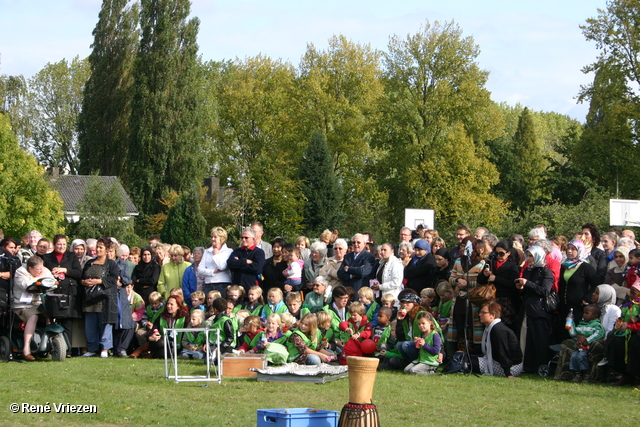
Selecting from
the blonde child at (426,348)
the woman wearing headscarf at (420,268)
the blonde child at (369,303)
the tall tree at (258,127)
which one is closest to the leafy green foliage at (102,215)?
the tall tree at (258,127)

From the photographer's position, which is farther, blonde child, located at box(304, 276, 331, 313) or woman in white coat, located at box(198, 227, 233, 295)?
woman in white coat, located at box(198, 227, 233, 295)

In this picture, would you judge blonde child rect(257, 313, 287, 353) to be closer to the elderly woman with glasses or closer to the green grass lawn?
the green grass lawn

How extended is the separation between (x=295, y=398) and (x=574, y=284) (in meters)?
4.67

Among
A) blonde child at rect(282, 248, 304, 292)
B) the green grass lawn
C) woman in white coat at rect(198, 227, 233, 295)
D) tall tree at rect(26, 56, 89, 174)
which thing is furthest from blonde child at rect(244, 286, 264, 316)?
tall tree at rect(26, 56, 89, 174)

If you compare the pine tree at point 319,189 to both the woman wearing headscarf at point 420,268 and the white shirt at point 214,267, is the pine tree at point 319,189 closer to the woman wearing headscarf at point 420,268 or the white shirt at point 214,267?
the white shirt at point 214,267

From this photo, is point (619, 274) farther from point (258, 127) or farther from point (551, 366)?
point (258, 127)

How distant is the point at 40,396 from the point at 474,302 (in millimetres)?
5957

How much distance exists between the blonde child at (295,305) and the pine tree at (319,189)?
102 ft

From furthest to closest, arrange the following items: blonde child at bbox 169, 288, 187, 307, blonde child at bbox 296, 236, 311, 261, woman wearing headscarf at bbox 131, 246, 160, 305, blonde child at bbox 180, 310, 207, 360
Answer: blonde child at bbox 296, 236, 311, 261 → woman wearing headscarf at bbox 131, 246, 160, 305 → blonde child at bbox 169, 288, 187, 307 → blonde child at bbox 180, 310, 207, 360

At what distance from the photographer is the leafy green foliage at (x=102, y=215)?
47.7 metres

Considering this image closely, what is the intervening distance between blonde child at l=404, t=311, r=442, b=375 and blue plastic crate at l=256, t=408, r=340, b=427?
501 centimetres

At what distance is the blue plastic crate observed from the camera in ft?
20.7

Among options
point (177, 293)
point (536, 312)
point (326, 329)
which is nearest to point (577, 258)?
point (536, 312)

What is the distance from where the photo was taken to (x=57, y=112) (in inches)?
2928
